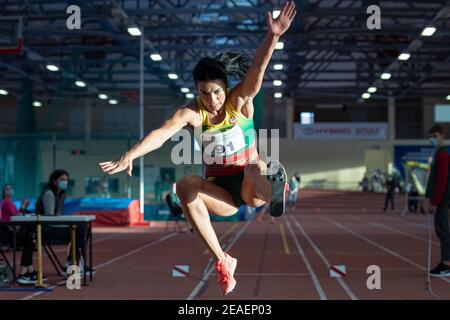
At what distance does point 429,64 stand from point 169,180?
15.2 metres

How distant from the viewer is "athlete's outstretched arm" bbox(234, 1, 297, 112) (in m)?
3.69

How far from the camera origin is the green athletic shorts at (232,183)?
4305 mm

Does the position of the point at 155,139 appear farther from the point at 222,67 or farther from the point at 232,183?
the point at 232,183

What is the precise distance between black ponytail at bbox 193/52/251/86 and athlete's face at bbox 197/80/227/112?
3cm

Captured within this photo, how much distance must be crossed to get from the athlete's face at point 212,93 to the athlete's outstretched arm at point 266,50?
109mm

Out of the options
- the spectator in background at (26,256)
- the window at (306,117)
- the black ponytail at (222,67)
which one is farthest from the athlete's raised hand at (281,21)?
the window at (306,117)

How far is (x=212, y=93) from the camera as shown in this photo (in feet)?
12.9

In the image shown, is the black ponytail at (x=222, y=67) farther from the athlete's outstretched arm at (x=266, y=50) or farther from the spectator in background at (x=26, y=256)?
the spectator in background at (x=26, y=256)

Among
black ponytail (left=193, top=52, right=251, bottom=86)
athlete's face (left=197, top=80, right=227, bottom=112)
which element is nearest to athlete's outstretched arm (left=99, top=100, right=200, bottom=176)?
athlete's face (left=197, top=80, right=227, bottom=112)

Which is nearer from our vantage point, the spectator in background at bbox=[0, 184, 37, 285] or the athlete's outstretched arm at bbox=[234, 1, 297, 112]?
the athlete's outstretched arm at bbox=[234, 1, 297, 112]

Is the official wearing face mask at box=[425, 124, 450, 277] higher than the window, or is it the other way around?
the window

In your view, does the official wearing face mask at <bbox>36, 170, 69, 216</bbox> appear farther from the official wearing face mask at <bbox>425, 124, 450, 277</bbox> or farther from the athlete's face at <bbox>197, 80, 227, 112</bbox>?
the athlete's face at <bbox>197, 80, 227, 112</bbox>

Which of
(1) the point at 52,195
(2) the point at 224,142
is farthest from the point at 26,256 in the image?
(2) the point at 224,142

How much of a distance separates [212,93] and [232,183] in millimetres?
679
